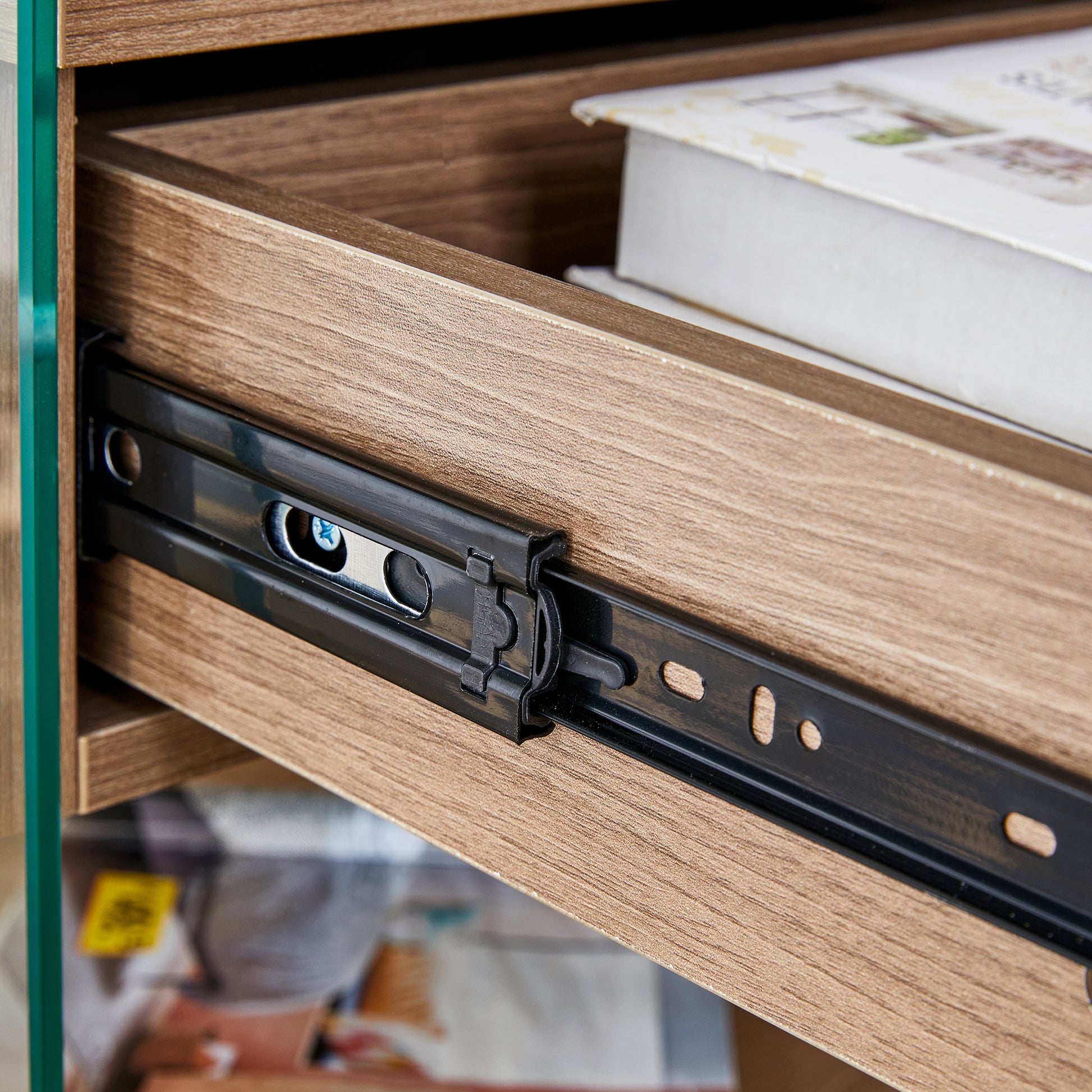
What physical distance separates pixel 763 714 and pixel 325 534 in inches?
4.3

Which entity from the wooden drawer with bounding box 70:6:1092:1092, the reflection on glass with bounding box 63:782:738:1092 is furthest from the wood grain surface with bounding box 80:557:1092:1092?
the reflection on glass with bounding box 63:782:738:1092

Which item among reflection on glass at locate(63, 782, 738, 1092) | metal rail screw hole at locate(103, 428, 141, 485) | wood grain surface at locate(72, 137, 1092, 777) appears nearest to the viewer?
wood grain surface at locate(72, 137, 1092, 777)

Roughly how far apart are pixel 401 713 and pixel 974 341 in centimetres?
15

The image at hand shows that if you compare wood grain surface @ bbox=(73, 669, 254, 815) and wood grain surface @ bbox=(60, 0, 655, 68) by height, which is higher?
wood grain surface @ bbox=(60, 0, 655, 68)

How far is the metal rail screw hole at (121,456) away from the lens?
1.04 ft

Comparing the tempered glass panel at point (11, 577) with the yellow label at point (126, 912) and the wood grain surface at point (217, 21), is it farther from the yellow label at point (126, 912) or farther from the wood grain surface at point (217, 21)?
the yellow label at point (126, 912)

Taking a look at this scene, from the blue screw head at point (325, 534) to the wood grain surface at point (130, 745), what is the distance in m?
0.10

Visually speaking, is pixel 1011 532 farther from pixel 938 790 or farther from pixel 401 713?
pixel 401 713

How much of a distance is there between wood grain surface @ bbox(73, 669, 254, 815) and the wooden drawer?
2 centimetres

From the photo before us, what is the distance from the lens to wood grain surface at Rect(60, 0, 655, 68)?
0.93 feet

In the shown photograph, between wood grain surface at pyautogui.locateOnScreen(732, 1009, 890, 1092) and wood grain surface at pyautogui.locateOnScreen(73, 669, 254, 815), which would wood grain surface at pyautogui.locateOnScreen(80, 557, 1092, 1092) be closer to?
wood grain surface at pyautogui.locateOnScreen(73, 669, 254, 815)

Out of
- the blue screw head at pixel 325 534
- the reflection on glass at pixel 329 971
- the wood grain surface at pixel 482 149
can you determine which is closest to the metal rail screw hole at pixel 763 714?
the blue screw head at pixel 325 534

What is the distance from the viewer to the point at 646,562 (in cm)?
24

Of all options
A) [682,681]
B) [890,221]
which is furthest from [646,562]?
[890,221]
